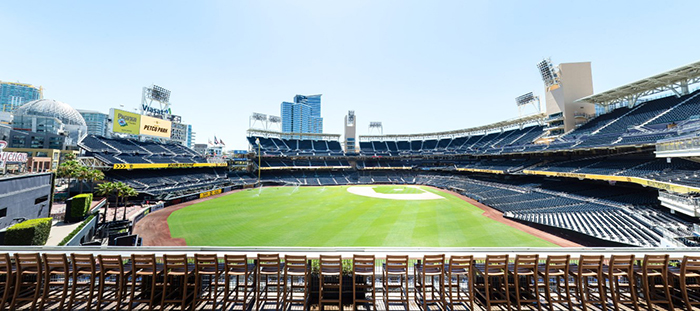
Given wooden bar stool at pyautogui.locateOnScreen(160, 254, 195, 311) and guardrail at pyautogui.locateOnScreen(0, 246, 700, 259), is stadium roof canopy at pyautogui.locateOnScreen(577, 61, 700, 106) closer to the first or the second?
guardrail at pyautogui.locateOnScreen(0, 246, 700, 259)

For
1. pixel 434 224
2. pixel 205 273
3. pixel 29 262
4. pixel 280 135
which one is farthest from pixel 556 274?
pixel 280 135

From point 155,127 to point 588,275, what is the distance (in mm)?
66429

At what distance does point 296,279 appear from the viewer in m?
6.48

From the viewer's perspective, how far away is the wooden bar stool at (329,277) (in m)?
5.62

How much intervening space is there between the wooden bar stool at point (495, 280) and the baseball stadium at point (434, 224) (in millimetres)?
54

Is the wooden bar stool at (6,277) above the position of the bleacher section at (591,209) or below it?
above

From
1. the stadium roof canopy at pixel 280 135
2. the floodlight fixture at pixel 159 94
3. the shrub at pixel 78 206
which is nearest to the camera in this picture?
the shrub at pixel 78 206

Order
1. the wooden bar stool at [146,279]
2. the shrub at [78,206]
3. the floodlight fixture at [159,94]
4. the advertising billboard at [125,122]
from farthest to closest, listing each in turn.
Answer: the floodlight fixture at [159,94], the advertising billboard at [125,122], the shrub at [78,206], the wooden bar stool at [146,279]

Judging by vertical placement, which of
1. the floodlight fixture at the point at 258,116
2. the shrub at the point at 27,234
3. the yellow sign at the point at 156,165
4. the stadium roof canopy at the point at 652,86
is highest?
the floodlight fixture at the point at 258,116

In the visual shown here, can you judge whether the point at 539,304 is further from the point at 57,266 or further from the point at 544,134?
the point at 544,134

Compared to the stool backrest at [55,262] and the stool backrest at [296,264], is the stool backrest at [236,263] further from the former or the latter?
the stool backrest at [55,262]

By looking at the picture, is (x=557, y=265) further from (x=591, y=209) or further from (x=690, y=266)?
(x=591, y=209)

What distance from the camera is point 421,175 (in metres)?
65.9

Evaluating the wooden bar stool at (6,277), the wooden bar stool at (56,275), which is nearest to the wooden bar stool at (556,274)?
the wooden bar stool at (56,275)
